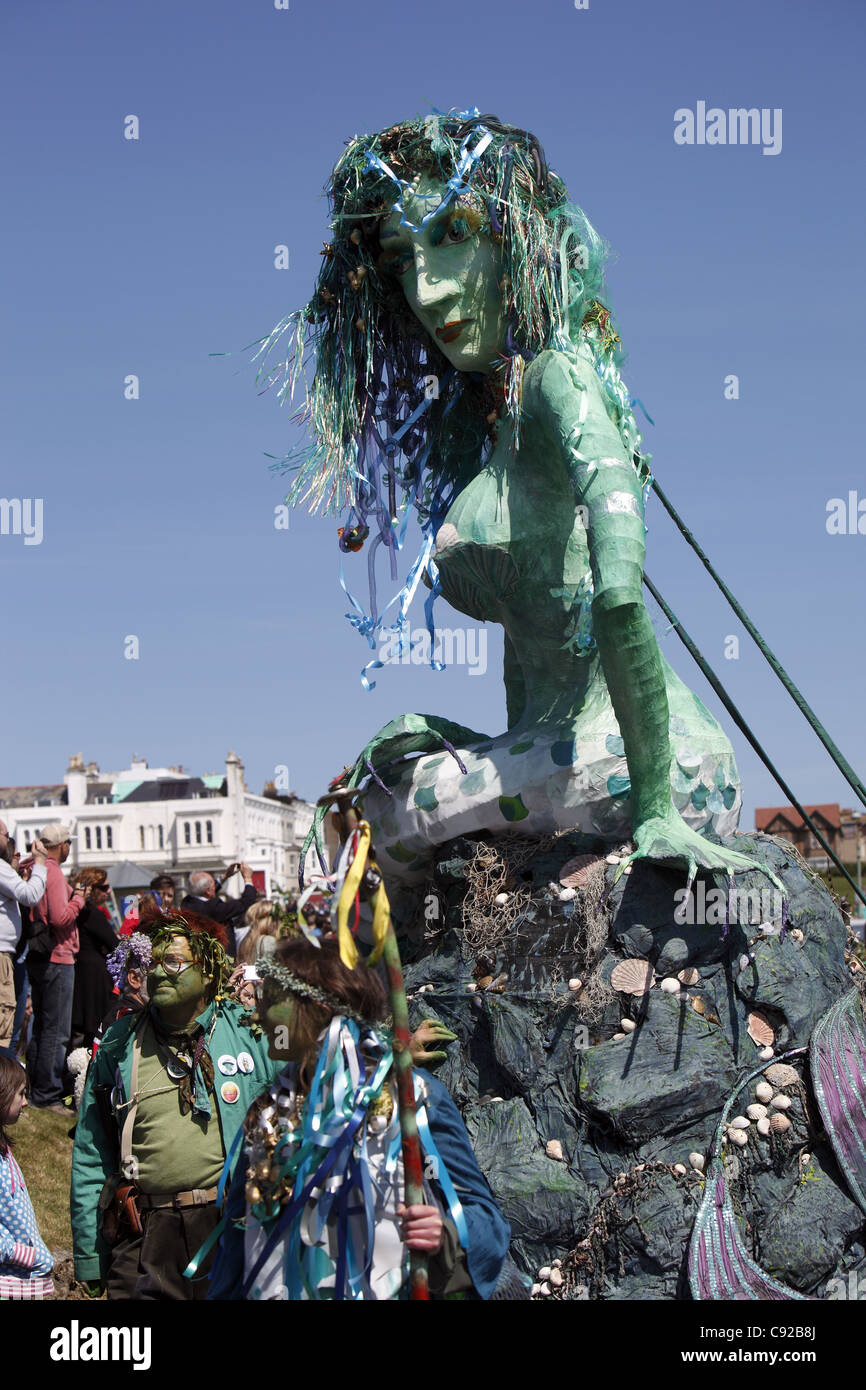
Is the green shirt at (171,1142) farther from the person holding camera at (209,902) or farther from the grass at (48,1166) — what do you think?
the person holding camera at (209,902)

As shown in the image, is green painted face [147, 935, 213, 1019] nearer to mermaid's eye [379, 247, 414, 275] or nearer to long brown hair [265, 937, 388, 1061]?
long brown hair [265, 937, 388, 1061]

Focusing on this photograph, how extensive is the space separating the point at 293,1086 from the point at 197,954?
112cm

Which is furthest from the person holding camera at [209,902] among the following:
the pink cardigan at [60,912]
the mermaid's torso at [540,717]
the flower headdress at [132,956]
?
the mermaid's torso at [540,717]

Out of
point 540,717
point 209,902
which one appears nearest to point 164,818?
point 209,902

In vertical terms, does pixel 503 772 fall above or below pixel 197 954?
above

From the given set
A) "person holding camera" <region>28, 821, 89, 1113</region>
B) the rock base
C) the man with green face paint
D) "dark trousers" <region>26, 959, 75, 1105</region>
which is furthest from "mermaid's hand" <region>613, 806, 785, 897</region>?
"dark trousers" <region>26, 959, 75, 1105</region>

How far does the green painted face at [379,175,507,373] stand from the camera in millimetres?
4539

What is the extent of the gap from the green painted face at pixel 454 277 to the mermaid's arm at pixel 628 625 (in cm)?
46

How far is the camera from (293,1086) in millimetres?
2859

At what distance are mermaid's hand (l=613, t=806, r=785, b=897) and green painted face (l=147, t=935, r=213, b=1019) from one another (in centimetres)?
124

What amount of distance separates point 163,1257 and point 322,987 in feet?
4.69

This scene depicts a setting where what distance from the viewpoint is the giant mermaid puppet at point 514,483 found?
4293 mm
